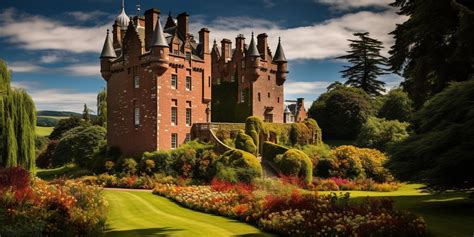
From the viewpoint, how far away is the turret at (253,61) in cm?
4519

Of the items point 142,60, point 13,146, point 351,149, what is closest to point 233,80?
point 142,60

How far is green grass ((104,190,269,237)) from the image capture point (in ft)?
47.9

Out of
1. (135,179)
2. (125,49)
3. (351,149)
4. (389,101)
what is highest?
(125,49)

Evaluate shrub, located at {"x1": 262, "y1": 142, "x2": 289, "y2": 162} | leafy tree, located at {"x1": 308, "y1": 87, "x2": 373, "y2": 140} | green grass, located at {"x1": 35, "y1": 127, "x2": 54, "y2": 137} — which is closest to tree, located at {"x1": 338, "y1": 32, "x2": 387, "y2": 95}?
leafy tree, located at {"x1": 308, "y1": 87, "x2": 373, "y2": 140}

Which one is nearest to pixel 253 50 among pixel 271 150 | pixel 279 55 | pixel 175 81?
pixel 279 55

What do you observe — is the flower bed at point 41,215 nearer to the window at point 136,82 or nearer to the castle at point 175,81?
the castle at point 175,81

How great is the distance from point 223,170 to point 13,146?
1398cm

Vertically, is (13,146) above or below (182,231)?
above

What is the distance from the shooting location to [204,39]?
43000 mm

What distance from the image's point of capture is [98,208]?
17.2m

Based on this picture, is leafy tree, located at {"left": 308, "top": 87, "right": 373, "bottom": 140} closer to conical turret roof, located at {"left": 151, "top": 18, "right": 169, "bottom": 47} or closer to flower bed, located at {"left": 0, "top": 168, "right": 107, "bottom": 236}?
conical turret roof, located at {"left": 151, "top": 18, "right": 169, "bottom": 47}

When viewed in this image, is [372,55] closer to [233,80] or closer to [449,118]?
[233,80]

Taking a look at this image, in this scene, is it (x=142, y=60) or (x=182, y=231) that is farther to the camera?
(x=142, y=60)

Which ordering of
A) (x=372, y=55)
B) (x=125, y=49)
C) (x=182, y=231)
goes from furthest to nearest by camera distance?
(x=372, y=55)
(x=125, y=49)
(x=182, y=231)
